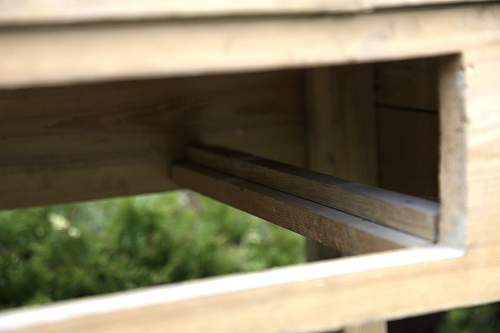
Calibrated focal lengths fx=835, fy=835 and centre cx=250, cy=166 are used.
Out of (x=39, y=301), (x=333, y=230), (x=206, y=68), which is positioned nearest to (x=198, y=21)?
(x=206, y=68)

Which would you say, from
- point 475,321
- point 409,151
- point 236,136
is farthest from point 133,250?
point 409,151

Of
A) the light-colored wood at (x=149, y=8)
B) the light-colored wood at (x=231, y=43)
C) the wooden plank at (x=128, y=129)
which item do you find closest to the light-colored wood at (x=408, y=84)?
the wooden plank at (x=128, y=129)

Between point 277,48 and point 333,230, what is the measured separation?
0.39 m

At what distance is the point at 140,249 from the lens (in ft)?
11.1

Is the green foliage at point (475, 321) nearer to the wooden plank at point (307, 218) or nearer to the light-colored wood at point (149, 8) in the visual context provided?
the wooden plank at point (307, 218)

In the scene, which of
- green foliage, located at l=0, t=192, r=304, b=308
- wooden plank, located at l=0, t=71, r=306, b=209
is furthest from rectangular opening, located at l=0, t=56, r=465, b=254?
green foliage, located at l=0, t=192, r=304, b=308

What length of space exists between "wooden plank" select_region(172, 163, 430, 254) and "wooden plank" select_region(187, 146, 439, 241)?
0.05 feet

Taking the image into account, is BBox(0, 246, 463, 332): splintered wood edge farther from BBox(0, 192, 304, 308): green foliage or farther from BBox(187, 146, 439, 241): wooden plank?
BBox(0, 192, 304, 308): green foliage

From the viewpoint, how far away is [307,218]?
4.30 ft

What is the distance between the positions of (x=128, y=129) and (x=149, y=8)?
3.58 feet

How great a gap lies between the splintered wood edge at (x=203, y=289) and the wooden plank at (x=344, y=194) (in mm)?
64

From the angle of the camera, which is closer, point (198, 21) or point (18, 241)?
point (198, 21)

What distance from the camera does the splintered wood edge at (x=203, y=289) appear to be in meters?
0.90

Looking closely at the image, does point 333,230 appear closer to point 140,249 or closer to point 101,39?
point 101,39
